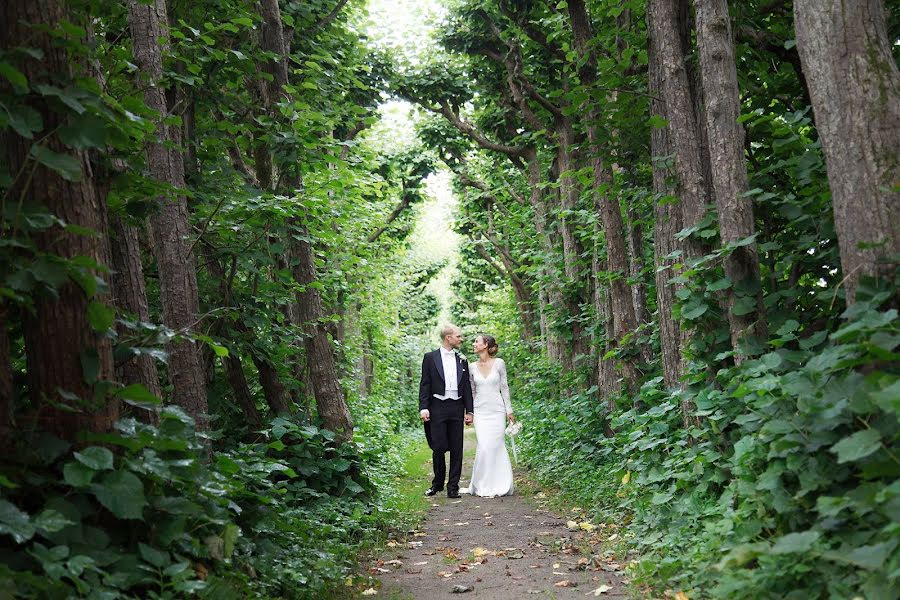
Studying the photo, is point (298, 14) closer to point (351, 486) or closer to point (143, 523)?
point (351, 486)

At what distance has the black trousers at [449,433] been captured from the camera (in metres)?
10.8

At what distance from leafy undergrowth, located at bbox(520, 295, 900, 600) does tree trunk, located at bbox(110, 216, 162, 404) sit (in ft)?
12.5

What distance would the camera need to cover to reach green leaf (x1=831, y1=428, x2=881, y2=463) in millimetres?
3594

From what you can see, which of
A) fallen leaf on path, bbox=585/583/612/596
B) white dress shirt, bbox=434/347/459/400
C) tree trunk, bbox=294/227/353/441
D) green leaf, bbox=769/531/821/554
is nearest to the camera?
green leaf, bbox=769/531/821/554

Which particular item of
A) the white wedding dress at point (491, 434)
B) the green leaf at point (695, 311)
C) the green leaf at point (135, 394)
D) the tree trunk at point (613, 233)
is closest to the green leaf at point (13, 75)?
the green leaf at point (135, 394)

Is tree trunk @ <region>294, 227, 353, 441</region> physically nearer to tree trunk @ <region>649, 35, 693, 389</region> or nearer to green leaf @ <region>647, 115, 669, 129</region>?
tree trunk @ <region>649, 35, 693, 389</region>

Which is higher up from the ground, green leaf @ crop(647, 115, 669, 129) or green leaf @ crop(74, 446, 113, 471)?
green leaf @ crop(647, 115, 669, 129)

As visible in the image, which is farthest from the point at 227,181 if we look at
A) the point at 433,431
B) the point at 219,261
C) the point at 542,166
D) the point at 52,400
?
the point at 542,166

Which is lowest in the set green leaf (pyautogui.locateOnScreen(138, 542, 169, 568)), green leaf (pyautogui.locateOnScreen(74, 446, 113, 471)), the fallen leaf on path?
the fallen leaf on path

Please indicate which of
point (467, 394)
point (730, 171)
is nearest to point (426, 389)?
point (467, 394)

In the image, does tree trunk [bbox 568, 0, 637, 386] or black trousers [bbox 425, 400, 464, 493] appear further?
black trousers [bbox 425, 400, 464, 493]

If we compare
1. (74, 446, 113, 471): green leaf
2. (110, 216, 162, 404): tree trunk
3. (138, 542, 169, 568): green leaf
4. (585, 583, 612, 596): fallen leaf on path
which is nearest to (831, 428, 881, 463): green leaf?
(585, 583, 612, 596): fallen leaf on path

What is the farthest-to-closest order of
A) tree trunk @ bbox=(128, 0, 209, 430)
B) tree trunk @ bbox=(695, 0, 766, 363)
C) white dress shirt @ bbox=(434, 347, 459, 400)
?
1. white dress shirt @ bbox=(434, 347, 459, 400)
2. tree trunk @ bbox=(128, 0, 209, 430)
3. tree trunk @ bbox=(695, 0, 766, 363)

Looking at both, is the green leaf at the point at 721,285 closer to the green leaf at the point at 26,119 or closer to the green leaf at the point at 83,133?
the green leaf at the point at 83,133
